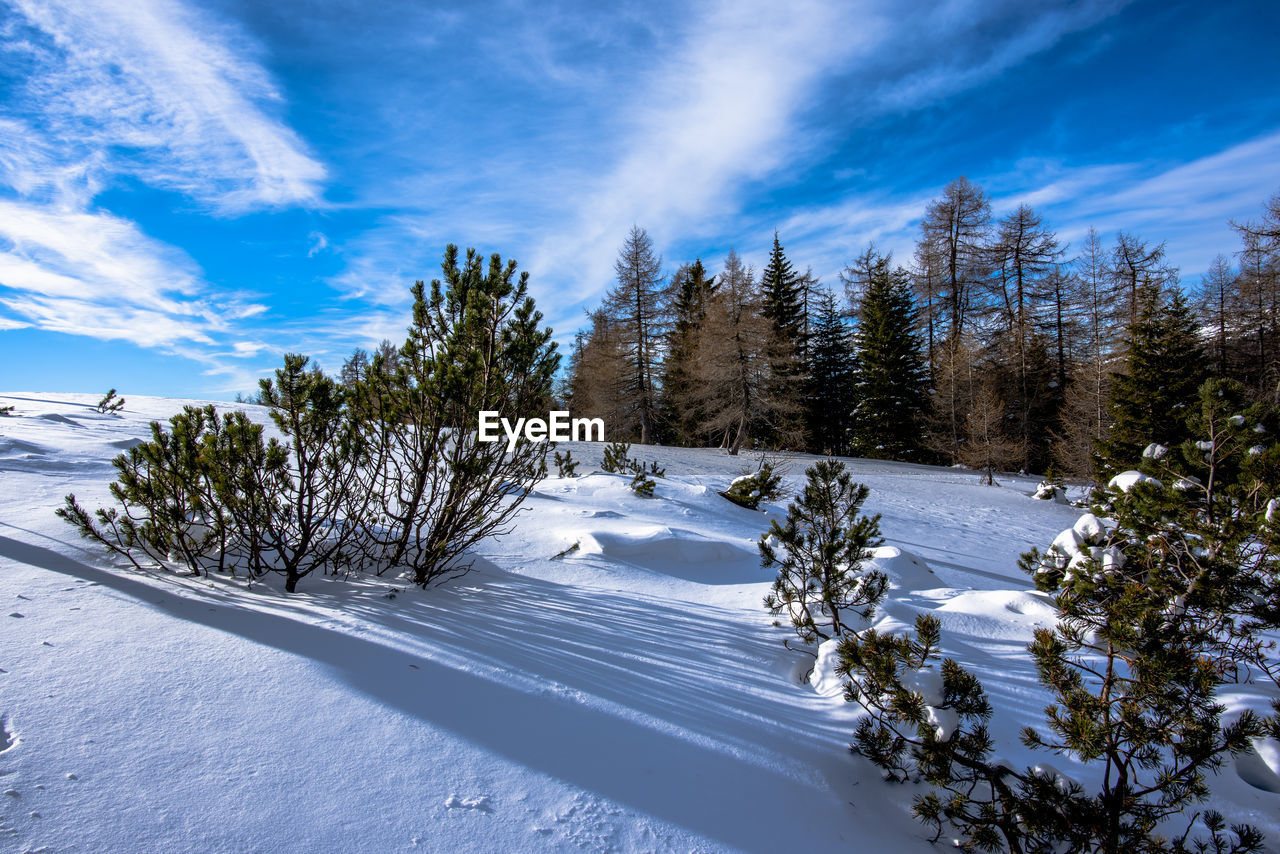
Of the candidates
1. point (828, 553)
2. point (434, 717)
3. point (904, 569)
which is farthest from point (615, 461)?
point (434, 717)

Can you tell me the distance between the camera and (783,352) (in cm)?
2200

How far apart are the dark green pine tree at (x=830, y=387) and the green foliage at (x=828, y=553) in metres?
26.2

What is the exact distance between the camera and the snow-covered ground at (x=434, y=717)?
5.23 feet

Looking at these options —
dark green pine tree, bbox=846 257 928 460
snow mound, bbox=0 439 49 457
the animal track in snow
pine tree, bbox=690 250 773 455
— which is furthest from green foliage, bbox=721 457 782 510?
dark green pine tree, bbox=846 257 928 460

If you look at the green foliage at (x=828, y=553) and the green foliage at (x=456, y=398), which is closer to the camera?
the green foliage at (x=828, y=553)

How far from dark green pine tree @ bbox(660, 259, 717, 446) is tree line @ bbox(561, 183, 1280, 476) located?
11cm

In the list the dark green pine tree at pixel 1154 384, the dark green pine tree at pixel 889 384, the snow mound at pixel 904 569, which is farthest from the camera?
the dark green pine tree at pixel 889 384

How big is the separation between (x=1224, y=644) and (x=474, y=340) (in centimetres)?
404

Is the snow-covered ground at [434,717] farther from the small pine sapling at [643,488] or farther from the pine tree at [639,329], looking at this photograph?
the pine tree at [639,329]

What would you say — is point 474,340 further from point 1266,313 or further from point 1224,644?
point 1266,313

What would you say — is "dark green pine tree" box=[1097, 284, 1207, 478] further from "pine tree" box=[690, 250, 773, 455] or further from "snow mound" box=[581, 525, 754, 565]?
"snow mound" box=[581, 525, 754, 565]

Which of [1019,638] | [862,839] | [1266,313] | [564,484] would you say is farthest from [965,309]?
[862,839]

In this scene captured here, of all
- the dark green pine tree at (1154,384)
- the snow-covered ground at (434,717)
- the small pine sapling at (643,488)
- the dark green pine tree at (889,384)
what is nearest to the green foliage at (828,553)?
the snow-covered ground at (434,717)

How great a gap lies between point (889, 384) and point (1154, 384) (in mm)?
10934
